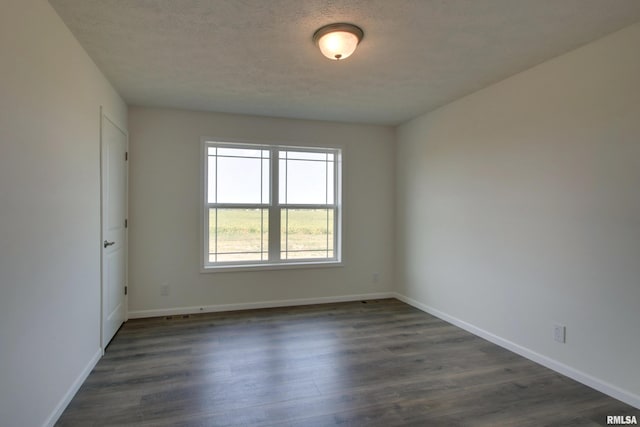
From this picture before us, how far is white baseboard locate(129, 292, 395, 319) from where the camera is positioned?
394cm

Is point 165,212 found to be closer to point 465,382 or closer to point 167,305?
point 167,305

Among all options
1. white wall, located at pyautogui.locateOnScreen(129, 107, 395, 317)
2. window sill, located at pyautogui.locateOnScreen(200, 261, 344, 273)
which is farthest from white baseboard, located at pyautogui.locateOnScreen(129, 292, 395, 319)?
window sill, located at pyautogui.locateOnScreen(200, 261, 344, 273)

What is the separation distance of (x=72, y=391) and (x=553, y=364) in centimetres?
353

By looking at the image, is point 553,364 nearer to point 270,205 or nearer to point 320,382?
point 320,382

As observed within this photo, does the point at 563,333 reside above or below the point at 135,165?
below

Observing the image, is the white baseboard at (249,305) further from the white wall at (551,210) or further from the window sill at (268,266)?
the white wall at (551,210)

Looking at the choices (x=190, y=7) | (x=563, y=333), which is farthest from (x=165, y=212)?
(x=563, y=333)

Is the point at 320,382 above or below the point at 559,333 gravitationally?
below

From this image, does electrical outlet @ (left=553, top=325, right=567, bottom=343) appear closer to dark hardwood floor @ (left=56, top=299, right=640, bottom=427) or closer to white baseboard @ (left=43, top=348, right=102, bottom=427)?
Result: dark hardwood floor @ (left=56, top=299, right=640, bottom=427)

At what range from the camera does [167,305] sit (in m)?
4.00

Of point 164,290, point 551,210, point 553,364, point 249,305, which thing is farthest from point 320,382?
point 164,290

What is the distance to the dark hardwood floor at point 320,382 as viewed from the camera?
2.08m

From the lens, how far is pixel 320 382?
8.11ft

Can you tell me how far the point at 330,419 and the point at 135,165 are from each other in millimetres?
3367
